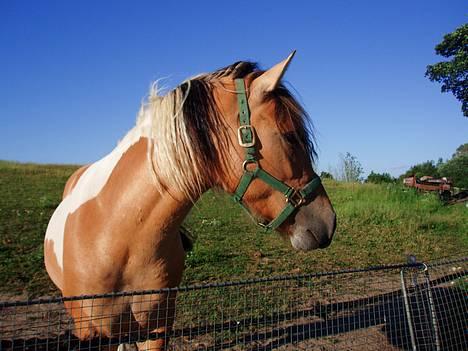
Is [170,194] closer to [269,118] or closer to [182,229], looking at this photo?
[269,118]

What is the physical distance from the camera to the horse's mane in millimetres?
1896

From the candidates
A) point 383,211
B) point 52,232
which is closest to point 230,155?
point 52,232

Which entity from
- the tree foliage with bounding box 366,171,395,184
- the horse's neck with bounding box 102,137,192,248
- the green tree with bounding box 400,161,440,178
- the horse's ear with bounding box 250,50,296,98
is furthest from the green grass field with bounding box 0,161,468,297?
the green tree with bounding box 400,161,440,178

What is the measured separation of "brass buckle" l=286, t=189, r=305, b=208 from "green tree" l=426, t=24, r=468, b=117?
18.0 m

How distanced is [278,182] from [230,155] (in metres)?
0.29

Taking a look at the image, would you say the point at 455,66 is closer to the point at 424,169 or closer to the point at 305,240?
the point at 305,240

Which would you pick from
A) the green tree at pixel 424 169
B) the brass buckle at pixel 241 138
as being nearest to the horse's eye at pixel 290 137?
the brass buckle at pixel 241 138

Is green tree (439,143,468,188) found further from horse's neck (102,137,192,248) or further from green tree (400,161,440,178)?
horse's neck (102,137,192,248)

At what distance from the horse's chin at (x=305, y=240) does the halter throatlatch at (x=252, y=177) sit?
0.13 metres

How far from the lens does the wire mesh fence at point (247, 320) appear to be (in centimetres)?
225

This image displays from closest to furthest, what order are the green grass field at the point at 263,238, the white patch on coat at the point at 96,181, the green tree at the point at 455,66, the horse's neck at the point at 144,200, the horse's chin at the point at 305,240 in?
1. the horse's chin at the point at 305,240
2. the horse's neck at the point at 144,200
3. the white patch on coat at the point at 96,181
4. the green grass field at the point at 263,238
5. the green tree at the point at 455,66

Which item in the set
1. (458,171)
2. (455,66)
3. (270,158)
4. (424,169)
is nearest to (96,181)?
(270,158)

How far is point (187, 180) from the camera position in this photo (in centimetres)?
193

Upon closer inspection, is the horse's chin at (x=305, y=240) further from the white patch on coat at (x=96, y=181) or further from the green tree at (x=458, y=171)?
the green tree at (x=458, y=171)
